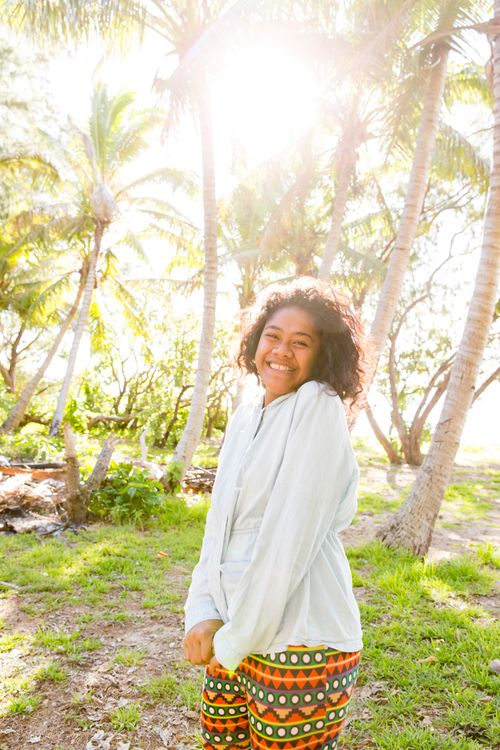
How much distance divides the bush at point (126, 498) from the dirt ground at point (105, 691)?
2339 millimetres

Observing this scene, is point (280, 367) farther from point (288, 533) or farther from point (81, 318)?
point (81, 318)

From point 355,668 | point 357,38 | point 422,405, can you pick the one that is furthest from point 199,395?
point 422,405

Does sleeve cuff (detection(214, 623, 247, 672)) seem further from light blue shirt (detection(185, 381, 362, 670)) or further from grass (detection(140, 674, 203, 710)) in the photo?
grass (detection(140, 674, 203, 710))

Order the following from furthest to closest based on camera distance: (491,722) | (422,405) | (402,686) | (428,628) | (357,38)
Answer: (422,405)
(357,38)
(428,628)
(402,686)
(491,722)

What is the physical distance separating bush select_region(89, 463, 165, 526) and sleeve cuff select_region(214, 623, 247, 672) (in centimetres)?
598

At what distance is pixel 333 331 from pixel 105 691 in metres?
2.93

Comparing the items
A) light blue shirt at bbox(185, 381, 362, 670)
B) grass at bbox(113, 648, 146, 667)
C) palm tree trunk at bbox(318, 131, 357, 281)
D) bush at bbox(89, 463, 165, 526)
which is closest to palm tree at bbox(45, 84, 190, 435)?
palm tree trunk at bbox(318, 131, 357, 281)

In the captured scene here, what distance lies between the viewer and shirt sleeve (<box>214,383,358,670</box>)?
1335 mm

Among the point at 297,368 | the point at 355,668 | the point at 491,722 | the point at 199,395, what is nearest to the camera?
the point at 355,668

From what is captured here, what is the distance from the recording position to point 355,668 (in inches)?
59.0

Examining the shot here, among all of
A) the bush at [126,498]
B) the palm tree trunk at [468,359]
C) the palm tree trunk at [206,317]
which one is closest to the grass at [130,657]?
the palm tree trunk at [468,359]

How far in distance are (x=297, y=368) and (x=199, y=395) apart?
723 cm

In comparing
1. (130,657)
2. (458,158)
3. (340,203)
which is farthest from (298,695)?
(458,158)

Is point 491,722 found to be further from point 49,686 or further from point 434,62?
point 434,62
